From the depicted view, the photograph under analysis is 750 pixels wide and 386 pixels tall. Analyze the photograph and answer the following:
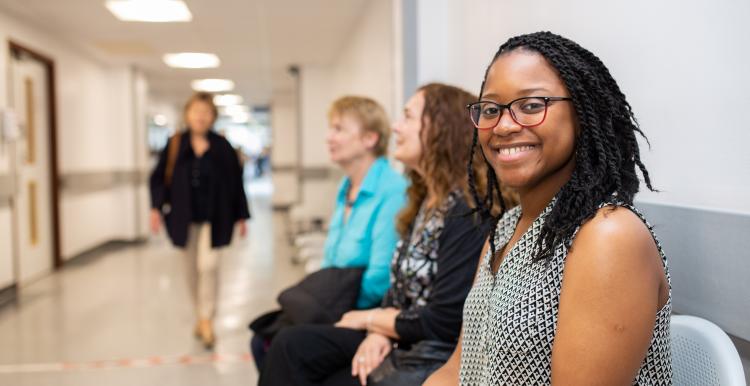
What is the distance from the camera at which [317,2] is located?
530 cm

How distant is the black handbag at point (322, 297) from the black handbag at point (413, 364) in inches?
17.5

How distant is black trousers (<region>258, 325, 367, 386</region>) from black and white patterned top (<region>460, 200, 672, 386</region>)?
0.79 m

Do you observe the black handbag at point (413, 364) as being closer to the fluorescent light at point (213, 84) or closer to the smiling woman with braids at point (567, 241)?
the smiling woman with braids at point (567, 241)

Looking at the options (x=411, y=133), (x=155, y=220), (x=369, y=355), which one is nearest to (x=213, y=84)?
(x=155, y=220)

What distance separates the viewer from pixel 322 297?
2137mm

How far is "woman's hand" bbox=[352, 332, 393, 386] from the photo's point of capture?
1.74 metres

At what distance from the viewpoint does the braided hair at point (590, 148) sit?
994mm

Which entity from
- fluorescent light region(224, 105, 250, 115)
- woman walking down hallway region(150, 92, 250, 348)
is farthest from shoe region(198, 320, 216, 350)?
fluorescent light region(224, 105, 250, 115)

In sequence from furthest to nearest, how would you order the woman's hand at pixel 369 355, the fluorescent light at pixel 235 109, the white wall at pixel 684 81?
the fluorescent light at pixel 235 109 < the woman's hand at pixel 369 355 < the white wall at pixel 684 81

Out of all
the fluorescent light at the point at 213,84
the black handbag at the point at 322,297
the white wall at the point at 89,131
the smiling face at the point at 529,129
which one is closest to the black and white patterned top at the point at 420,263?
the black handbag at the point at 322,297

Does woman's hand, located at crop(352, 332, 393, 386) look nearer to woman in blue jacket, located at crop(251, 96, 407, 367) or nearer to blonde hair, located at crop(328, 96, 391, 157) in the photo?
woman in blue jacket, located at crop(251, 96, 407, 367)

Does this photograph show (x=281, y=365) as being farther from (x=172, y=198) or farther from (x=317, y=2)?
(x=317, y=2)

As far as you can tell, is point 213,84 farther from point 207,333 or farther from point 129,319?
point 207,333

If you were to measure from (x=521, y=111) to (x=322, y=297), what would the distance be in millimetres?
1258
